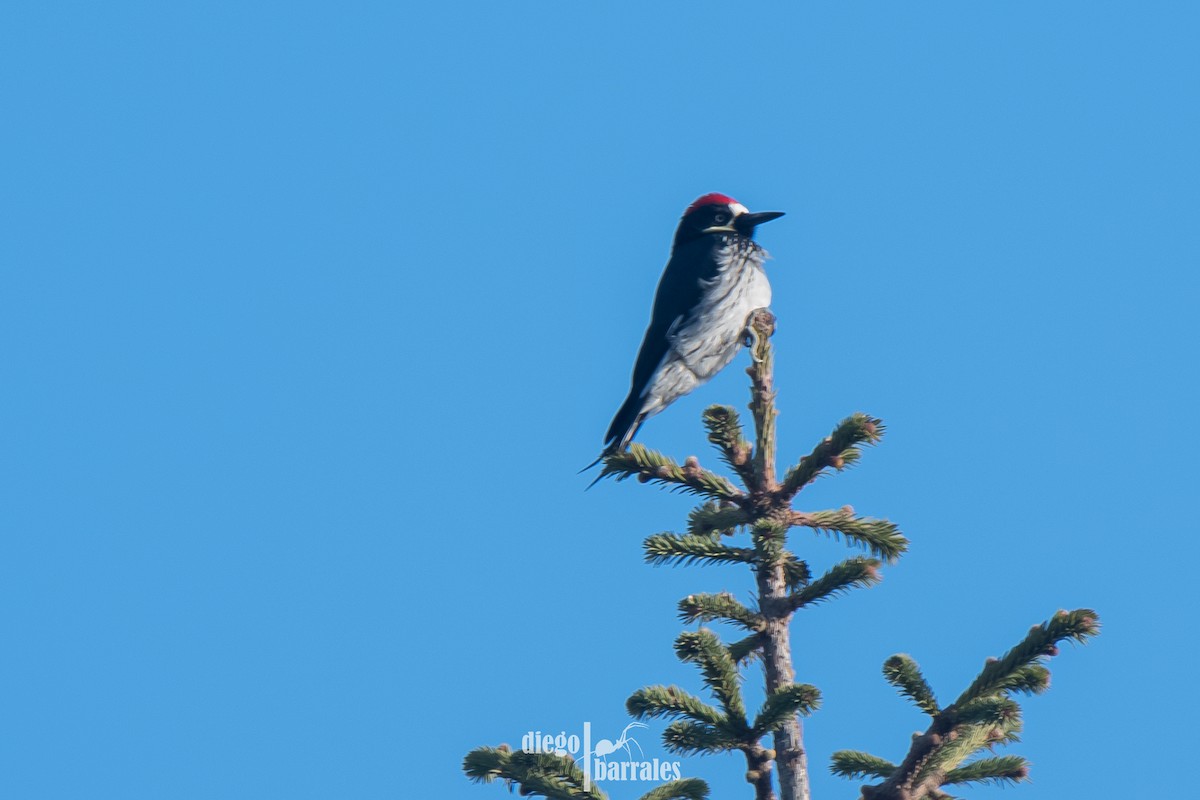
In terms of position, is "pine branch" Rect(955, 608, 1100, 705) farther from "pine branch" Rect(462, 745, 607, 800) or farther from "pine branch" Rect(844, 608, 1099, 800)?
"pine branch" Rect(462, 745, 607, 800)

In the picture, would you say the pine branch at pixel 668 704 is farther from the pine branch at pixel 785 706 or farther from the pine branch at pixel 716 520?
the pine branch at pixel 716 520

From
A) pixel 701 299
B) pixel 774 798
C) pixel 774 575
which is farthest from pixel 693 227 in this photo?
pixel 774 798

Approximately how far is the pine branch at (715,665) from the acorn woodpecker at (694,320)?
285 cm

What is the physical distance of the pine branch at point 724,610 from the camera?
118 inches

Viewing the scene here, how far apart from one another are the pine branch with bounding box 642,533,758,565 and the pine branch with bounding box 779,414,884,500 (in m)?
0.22

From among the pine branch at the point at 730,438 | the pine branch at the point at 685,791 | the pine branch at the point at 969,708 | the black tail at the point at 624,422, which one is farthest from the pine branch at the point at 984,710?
the black tail at the point at 624,422

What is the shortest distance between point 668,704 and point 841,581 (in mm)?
529

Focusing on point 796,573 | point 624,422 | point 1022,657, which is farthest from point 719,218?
point 1022,657

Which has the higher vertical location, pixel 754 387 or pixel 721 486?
pixel 754 387

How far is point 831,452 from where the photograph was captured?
3.26 m

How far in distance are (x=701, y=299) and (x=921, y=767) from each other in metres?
3.69

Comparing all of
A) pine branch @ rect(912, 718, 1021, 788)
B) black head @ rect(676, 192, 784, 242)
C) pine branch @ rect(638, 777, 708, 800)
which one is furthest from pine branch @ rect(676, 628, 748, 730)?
black head @ rect(676, 192, 784, 242)

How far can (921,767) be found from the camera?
2803mm

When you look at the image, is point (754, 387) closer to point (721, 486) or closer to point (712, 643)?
point (721, 486)
